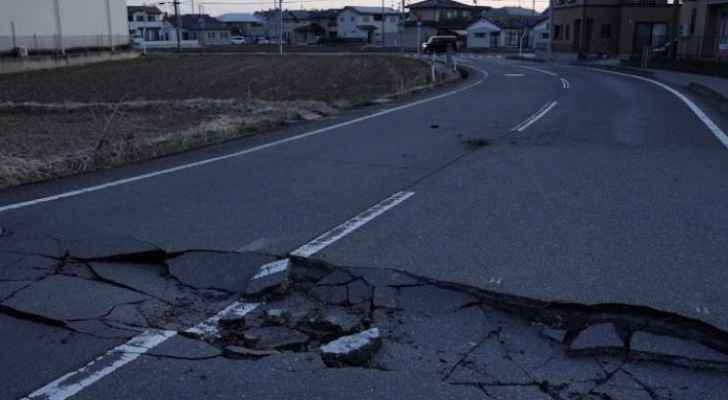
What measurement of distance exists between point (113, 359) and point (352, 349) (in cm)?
133

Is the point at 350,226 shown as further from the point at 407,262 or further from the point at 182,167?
the point at 182,167

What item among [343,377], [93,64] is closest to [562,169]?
[343,377]

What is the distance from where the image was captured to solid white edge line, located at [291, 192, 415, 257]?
563cm

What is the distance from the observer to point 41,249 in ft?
18.6

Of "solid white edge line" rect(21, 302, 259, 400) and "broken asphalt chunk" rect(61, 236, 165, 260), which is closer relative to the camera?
"solid white edge line" rect(21, 302, 259, 400)

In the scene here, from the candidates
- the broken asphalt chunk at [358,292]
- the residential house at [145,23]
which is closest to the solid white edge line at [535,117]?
the broken asphalt chunk at [358,292]

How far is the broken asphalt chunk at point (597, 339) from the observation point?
3939 mm

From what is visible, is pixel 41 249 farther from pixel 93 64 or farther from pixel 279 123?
pixel 93 64

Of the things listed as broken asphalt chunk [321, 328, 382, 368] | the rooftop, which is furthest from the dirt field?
the rooftop

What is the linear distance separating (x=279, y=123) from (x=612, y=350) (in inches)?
427

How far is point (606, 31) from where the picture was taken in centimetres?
5403

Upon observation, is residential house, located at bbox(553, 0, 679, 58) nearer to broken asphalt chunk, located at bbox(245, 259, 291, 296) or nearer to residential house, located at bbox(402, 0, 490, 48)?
residential house, located at bbox(402, 0, 490, 48)

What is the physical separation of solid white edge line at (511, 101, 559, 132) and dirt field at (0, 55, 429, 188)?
4.52 m

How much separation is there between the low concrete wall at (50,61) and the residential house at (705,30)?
38839 millimetres
